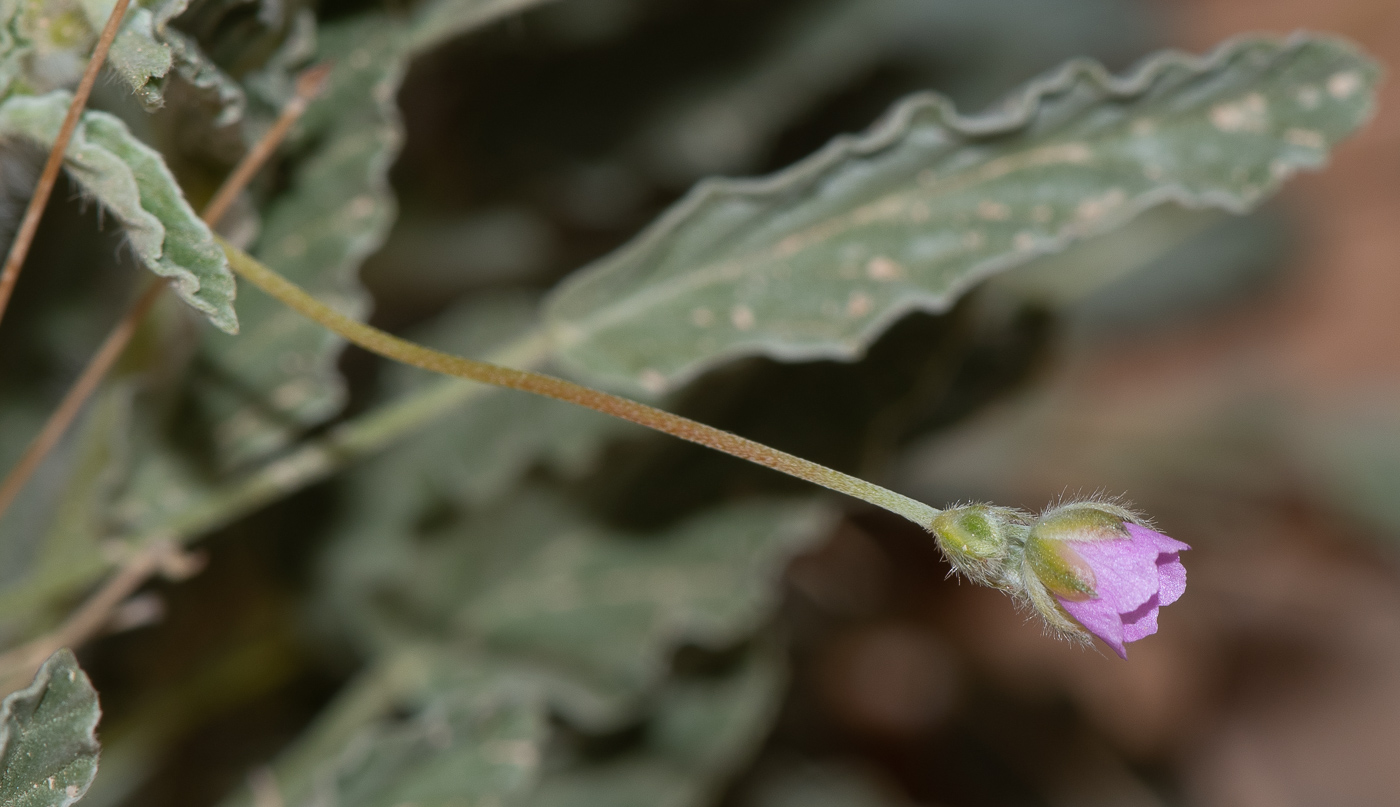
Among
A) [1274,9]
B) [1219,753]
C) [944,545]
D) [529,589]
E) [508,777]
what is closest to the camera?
[944,545]

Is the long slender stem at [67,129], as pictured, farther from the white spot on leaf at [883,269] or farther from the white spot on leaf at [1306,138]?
the white spot on leaf at [1306,138]

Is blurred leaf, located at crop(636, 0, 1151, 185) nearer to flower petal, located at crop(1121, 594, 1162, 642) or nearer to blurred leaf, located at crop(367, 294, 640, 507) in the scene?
blurred leaf, located at crop(367, 294, 640, 507)

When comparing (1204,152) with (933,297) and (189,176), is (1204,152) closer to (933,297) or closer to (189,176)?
(933,297)

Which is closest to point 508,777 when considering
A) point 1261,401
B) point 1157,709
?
point 1157,709

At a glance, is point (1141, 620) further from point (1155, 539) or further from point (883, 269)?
point (883, 269)

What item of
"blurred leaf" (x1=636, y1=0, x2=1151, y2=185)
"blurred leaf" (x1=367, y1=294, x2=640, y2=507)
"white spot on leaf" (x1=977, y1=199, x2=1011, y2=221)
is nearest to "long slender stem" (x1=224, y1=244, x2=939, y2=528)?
"white spot on leaf" (x1=977, y1=199, x2=1011, y2=221)

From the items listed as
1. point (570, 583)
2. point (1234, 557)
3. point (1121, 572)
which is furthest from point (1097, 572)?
point (1234, 557)

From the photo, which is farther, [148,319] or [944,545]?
[148,319]
